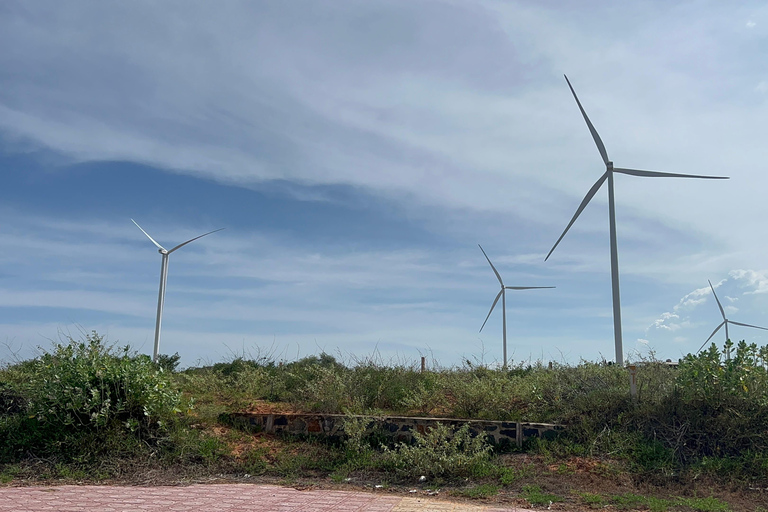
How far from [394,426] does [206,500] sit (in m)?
4.16

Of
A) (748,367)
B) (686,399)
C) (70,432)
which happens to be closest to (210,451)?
(70,432)

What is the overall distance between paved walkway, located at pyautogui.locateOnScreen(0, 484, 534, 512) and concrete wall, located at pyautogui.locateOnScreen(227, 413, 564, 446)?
7.86 ft

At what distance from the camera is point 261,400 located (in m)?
13.9

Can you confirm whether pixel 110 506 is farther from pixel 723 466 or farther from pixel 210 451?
pixel 723 466

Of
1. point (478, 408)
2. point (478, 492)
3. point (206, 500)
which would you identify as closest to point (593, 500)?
point (478, 492)

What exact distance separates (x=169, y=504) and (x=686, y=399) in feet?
29.6

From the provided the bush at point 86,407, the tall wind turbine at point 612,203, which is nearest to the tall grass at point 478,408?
the bush at point 86,407

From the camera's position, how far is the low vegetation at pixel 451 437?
9.67 metres

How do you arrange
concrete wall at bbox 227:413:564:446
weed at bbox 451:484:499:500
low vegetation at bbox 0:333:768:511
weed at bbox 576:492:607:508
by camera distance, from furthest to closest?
concrete wall at bbox 227:413:564:446 → low vegetation at bbox 0:333:768:511 → weed at bbox 451:484:499:500 → weed at bbox 576:492:607:508

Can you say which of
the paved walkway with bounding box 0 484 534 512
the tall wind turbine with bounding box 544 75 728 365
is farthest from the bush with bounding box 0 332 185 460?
the tall wind turbine with bounding box 544 75 728 365

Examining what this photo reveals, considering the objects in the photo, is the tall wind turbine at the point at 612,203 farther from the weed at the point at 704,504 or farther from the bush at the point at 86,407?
the bush at the point at 86,407

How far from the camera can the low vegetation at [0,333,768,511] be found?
31.7 ft

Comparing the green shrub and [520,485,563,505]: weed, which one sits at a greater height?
the green shrub

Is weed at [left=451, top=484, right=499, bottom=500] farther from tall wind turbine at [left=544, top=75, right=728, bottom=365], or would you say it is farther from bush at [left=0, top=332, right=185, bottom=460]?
tall wind turbine at [left=544, top=75, right=728, bottom=365]
